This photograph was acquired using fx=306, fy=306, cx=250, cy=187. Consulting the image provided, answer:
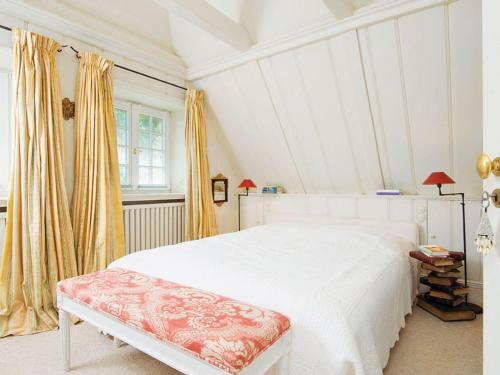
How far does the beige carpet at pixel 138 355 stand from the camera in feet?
5.62

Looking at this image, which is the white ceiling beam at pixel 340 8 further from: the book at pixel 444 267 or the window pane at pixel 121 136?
the window pane at pixel 121 136

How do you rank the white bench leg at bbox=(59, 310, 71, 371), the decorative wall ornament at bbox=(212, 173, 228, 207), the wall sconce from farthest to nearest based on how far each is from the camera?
the decorative wall ornament at bbox=(212, 173, 228, 207) → the white bench leg at bbox=(59, 310, 71, 371) → the wall sconce

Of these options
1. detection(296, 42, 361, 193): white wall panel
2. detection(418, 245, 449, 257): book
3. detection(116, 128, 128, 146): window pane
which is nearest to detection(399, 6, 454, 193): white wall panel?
detection(296, 42, 361, 193): white wall panel

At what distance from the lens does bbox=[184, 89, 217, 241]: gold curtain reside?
138 inches

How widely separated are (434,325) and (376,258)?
31.5 inches

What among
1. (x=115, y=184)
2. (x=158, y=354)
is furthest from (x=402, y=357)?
(x=115, y=184)

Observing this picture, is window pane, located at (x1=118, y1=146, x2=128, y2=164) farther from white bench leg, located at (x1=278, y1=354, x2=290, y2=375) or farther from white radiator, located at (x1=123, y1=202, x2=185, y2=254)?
white bench leg, located at (x1=278, y1=354, x2=290, y2=375)

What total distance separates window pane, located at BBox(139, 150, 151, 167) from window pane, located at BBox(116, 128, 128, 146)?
0.24 m

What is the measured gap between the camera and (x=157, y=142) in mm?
3709

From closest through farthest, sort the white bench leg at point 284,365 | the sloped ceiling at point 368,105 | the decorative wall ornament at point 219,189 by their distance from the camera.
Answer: the white bench leg at point 284,365, the sloped ceiling at point 368,105, the decorative wall ornament at point 219,189

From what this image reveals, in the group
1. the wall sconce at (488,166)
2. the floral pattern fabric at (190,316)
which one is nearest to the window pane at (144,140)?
the floral pattern fabric at (190,316)

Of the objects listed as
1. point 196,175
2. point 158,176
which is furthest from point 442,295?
point 158,176

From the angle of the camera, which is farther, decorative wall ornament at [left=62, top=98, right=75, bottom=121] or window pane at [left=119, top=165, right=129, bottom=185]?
window pane at [left=119, top=165, right=129, bottom=185]

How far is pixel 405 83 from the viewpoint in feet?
8.33
